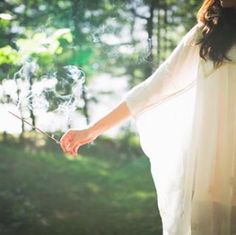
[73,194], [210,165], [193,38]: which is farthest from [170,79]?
[73,194]

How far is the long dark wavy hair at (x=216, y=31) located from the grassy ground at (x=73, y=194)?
2803 mm

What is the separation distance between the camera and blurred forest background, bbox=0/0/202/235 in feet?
6.72

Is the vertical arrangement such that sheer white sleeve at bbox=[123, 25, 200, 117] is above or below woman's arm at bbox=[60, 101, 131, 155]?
above

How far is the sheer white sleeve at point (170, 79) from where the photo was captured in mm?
1079

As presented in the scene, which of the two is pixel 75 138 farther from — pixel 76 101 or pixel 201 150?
pixel 76 101

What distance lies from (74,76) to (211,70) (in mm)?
1534

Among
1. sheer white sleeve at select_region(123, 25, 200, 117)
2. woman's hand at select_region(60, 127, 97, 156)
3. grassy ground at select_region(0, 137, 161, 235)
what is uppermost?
sheer white sleeve at select_region(123, 25, 200, 117)

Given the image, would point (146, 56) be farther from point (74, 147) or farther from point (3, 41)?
point (74, 147)

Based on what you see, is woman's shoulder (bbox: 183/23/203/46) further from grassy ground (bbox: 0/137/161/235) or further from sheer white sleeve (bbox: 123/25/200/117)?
grassy ground (bbox: 0/137/161/235)

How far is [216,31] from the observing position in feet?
3.50

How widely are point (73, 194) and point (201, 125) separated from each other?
3.26 meters

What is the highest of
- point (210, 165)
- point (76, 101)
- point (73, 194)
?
point (76, 101)

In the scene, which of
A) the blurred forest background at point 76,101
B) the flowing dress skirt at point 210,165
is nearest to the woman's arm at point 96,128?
the flowing dress skirt at point 210,165

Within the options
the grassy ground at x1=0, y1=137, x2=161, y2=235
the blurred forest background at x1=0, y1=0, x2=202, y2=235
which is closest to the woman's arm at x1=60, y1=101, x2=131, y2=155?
the blurred forest background at x1=0, y1=0, x2=202, y2=235
